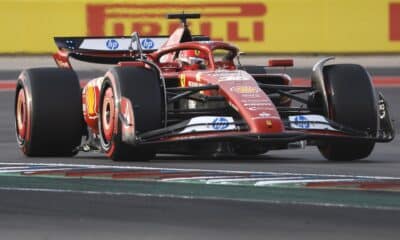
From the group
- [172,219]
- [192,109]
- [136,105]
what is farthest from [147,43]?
[172,219]

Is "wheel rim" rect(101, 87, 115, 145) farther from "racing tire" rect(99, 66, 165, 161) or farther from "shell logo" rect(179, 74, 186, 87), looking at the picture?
"shell logo" rect(179, 74, 186, 87)

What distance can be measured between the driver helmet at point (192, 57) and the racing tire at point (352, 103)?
1.26 m

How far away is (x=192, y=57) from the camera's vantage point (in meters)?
13.7

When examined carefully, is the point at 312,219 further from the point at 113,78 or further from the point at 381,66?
the point at 381,66

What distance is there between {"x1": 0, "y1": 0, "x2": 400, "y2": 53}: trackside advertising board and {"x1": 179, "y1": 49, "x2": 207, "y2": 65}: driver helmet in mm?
17924

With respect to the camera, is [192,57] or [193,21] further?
[193,21]

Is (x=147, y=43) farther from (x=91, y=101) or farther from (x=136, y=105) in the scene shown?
(x=136, y=105)

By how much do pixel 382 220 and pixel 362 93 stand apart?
169 inches

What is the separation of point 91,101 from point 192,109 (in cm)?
125

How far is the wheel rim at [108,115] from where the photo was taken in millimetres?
12719

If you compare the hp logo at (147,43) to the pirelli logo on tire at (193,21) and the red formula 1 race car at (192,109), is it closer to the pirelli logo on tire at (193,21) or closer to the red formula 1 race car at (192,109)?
the red formula 1 race car at (192,109)

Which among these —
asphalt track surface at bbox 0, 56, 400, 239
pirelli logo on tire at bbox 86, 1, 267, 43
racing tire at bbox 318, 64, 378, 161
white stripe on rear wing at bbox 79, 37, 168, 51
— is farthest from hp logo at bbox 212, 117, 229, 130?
pirelli logo on tire at bbox 86, 1, 267, 43

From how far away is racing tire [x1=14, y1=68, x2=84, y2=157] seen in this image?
13.4 m

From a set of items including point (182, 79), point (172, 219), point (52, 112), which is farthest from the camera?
point (52, 112)
